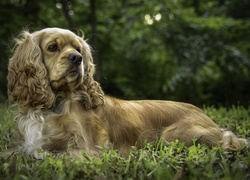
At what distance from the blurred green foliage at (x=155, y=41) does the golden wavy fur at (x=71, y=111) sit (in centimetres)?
287

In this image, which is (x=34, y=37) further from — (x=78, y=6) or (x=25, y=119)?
(x=78, y=6)

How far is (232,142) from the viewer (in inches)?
158

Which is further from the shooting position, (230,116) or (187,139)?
(230,116)

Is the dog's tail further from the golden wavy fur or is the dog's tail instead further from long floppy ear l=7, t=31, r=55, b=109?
long floppy ear l=7, t=31, r=55, b=109

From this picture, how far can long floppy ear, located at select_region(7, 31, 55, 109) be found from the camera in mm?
3668

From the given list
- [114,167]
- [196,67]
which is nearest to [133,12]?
[196,67]

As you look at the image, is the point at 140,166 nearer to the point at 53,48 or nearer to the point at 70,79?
the point at 70,79

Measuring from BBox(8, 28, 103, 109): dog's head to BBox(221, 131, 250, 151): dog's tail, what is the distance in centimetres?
121

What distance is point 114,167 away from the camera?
302 cm

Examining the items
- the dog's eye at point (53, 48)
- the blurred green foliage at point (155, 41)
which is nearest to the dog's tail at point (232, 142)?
the dog's eye at point (53, 48)

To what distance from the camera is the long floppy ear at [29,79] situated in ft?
12.0

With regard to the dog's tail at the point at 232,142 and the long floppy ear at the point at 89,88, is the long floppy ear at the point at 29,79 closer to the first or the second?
the long floppy ear at the point at 89,88

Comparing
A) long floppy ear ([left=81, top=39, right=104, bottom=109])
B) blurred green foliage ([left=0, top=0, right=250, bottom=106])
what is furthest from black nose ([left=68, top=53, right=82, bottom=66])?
blurred green foliage ([left=0, top=0, right=250, bottom=106])

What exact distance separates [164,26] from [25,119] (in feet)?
15.5
